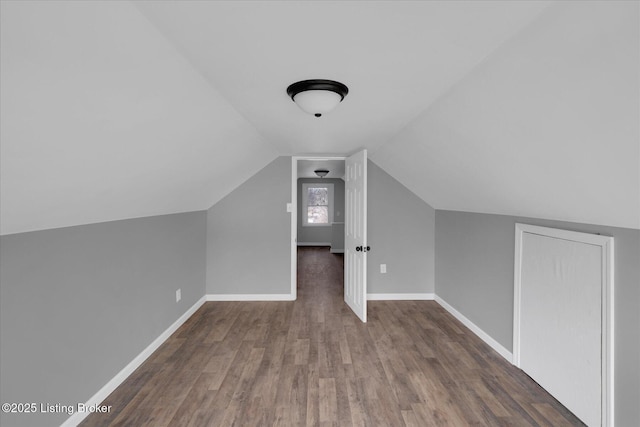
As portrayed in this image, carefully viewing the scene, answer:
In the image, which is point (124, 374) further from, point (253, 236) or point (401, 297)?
point (401, 297)

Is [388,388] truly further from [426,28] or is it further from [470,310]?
[426,28]

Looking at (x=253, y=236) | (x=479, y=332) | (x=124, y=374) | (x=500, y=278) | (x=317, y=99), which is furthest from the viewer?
(x=253, y=236)

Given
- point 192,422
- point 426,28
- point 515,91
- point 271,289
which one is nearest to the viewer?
point 426,28

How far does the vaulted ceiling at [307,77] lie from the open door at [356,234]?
135 centimetres

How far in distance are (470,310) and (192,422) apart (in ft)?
9.28

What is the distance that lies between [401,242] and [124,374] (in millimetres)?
3411

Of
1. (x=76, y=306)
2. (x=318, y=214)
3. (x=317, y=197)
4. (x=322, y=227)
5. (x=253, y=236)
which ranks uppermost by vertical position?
(x=317, y=197)

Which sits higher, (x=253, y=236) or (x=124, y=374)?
(x=253, y=236)

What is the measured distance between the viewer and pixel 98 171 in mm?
1662

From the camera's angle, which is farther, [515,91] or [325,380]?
[325,380]

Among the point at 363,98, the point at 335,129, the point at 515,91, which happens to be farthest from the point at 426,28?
the point at 335,129

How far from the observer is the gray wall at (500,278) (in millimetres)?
1646

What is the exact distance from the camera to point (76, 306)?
1937 millimetres

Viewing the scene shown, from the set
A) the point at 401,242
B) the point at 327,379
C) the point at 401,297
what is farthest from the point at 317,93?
the point at 401,297
